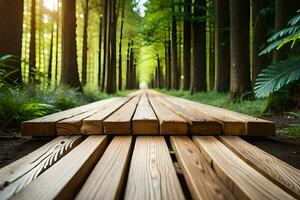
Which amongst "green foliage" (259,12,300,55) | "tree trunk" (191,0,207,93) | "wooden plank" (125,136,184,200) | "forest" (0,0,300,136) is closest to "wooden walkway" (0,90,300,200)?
"wooden plank" (125,136,184,200)

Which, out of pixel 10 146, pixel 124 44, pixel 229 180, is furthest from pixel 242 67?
pixel 124 44

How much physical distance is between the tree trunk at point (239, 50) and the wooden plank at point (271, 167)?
7002 mm

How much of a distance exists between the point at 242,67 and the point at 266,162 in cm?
775

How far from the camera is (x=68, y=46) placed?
34.6 feet

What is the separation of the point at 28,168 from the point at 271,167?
4.88 feet

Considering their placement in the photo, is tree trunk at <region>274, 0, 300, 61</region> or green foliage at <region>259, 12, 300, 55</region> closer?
green foliage at <region>259, 12, 300, 55</region>

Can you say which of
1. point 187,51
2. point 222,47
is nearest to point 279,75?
point 222,47

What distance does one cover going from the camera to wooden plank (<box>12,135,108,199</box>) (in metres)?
1.39

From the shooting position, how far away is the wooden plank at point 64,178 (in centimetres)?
139

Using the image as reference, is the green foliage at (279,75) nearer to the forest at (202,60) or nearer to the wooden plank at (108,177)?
the forest at (202,60)

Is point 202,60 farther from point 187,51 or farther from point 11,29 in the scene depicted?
point 11,29

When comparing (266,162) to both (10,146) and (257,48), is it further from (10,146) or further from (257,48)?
(257,48)

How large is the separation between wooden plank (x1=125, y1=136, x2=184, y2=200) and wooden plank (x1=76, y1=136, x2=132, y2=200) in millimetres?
58

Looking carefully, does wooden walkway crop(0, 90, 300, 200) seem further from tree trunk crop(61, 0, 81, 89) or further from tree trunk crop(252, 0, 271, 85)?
tree trunk crop(252, 0, 271, 85)
